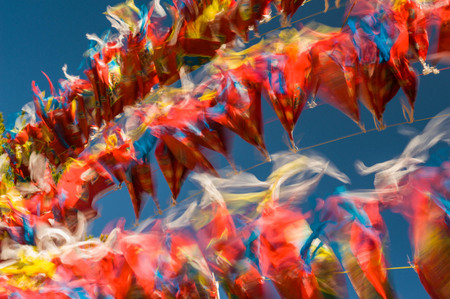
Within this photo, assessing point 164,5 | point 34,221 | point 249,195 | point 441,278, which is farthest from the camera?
point 34,221

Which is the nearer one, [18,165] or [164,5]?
[164,5]

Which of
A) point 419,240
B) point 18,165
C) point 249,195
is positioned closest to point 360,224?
point 419,240

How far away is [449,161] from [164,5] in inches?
37.7

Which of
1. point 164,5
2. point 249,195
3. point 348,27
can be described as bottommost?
point 249,195

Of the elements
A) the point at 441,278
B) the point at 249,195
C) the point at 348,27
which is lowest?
the point at 441,278

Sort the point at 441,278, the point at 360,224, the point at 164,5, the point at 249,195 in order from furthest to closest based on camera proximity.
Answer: the point at 164,5, the point at 249,195, the point at 360,224, the point at 441,278

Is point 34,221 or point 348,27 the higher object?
point 348,27

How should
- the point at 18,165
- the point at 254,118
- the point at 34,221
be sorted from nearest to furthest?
the point at 254,118
the point at 34,221
the point at 18,165

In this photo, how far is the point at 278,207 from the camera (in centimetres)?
94

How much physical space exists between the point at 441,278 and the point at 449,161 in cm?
21

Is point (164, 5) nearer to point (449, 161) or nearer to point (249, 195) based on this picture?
point (249, 195)

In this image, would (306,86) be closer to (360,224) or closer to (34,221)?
(360,224)

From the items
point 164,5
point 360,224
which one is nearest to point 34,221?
point 164,5

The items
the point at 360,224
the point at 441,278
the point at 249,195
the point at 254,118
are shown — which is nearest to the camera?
the point at 441,278
